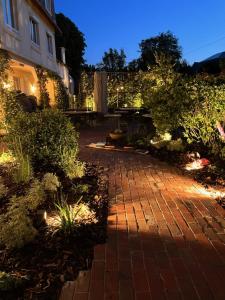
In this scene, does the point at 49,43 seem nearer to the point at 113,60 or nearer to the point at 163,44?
the point at 113,60

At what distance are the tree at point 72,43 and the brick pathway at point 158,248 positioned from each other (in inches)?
961

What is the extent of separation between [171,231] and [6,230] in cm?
189

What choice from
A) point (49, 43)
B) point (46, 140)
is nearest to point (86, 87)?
point (49, 43)

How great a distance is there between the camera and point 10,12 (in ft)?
37.9

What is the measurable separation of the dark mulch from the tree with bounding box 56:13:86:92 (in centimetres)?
2556

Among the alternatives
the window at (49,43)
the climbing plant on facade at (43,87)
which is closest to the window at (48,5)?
the window at (49,43)

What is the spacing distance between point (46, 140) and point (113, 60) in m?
28.8

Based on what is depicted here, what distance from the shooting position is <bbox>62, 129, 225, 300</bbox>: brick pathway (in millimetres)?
2633

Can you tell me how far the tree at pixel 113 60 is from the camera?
107 feet

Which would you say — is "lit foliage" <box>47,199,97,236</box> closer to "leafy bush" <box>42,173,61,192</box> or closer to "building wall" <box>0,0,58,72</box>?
"leafy bush" <box>42,173,61,192</box>

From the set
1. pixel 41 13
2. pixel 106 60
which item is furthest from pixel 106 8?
pixel 41 13

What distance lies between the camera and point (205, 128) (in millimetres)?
7145

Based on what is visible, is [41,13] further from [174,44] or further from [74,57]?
[174,44]

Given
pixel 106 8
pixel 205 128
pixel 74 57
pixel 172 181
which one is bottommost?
pixel 172 181
